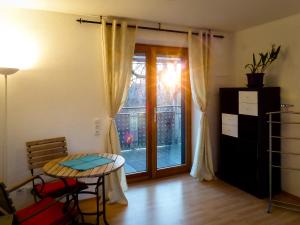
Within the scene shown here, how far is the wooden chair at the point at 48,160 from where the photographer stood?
8.30 feet

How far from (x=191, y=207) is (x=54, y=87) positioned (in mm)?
2223

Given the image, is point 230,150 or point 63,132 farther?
point 230,150

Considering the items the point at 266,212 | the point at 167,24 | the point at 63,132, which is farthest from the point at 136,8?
the point at 266,212

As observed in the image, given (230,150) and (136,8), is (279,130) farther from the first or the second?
(136,8)

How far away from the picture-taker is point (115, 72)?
3.24m

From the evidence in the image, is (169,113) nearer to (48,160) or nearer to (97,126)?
(97,126)

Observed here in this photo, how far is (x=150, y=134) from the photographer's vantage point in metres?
3.89

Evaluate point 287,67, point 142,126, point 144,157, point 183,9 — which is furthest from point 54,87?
point 287,67

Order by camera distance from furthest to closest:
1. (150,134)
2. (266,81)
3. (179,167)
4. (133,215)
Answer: (179,167) < (150,134) < (266,81) < (133,215)

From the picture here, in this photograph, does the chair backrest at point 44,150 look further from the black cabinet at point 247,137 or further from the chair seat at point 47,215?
the black cabinet at point 247,137

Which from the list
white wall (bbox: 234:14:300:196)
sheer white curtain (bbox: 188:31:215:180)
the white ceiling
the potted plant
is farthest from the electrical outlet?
white wall (bbox: 234:14:300:196)

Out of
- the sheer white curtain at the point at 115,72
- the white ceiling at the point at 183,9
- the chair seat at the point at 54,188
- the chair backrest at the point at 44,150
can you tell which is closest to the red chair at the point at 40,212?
the chair seat at the point at 54,188

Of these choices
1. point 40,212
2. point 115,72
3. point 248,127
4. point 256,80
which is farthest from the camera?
point 248,127

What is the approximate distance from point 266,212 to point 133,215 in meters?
1.54
